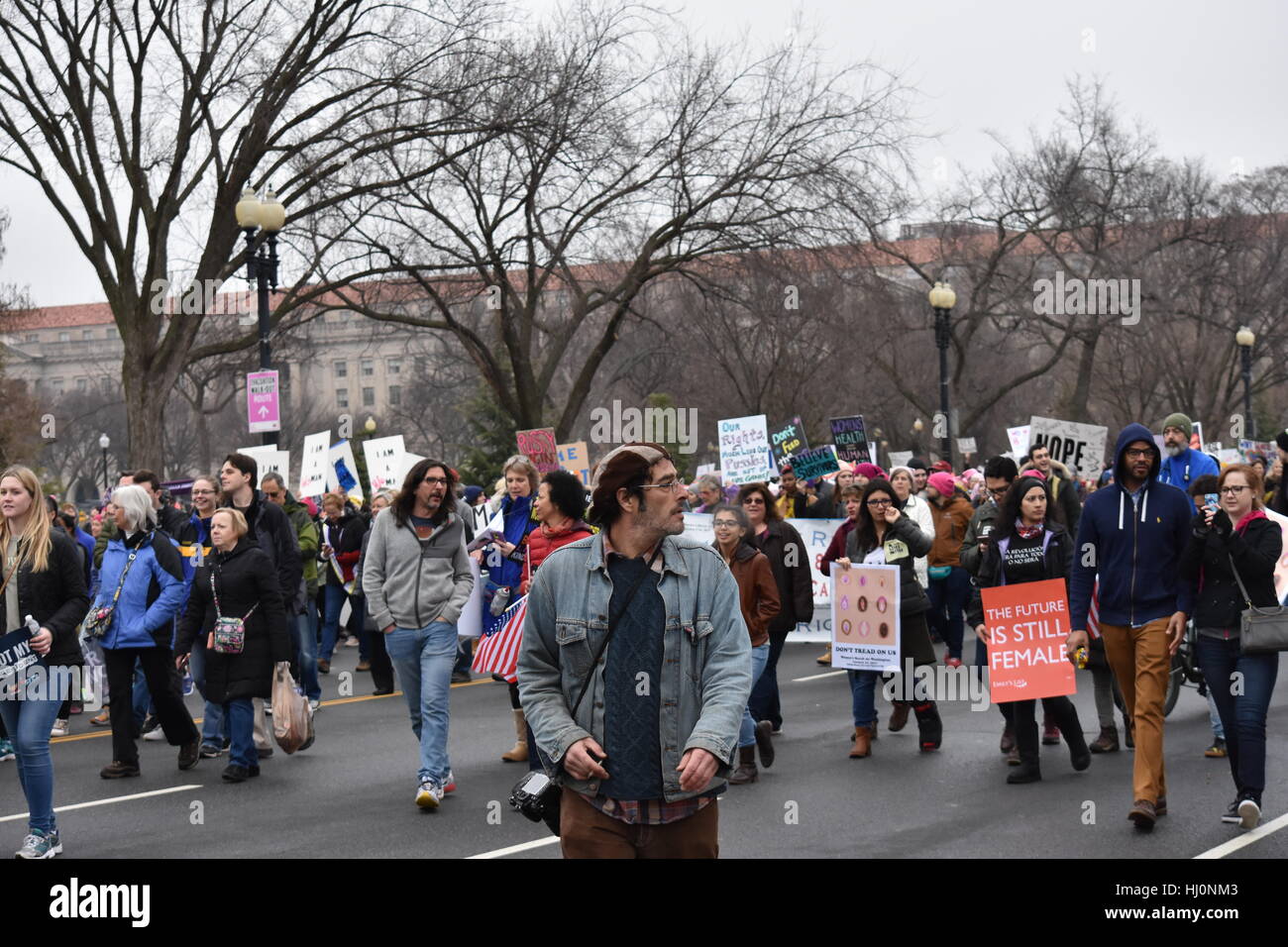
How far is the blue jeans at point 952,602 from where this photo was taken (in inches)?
535

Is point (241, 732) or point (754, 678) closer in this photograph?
point (754, 678)

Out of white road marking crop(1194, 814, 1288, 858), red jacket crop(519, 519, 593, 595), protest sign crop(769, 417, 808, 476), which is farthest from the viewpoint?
protest sign crop(769, 417, 808, 476)

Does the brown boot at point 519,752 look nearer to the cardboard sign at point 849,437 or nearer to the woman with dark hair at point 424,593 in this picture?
the woman with dark hair at point 424,593

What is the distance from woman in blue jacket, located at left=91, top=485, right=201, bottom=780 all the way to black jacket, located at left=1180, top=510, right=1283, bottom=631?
6122 millimetres

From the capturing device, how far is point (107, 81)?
77.0 ft

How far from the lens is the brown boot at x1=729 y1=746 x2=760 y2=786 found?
9.02 metres

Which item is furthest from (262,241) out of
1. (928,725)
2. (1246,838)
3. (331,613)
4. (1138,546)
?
(1246,838)

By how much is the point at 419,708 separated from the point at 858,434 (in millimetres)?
12918

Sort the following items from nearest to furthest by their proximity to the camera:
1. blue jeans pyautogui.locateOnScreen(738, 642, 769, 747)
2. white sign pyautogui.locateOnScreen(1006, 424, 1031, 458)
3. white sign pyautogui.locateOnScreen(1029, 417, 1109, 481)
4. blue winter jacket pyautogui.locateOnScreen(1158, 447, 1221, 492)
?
blue jeans pyautogui.locateOnScreen(738, 642, 769, 747)
blue winter jacket pyautogui.locateOnScreen(1158, 447, 1221, 492)
white sign pyautogui.locateOnScreen(1029, 417, 1109, 481)
white sign pyautogui.locateOnScreen(1006, 424, 1031, 458)

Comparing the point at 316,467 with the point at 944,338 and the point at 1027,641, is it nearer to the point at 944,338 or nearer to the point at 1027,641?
the point at 1027,641

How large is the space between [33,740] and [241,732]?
2.41 meters

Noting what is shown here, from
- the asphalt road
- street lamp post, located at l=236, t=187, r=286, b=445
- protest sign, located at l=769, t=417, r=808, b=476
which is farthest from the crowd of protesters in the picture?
protest sign, located at l=769, t=417, r=808, b=476

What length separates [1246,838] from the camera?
720 cm

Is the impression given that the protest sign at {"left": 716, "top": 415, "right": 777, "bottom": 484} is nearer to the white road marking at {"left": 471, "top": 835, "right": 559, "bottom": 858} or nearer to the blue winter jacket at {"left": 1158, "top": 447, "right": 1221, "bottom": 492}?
the blue winter jacket at {"left": 1158, "top": 447, "right": 1221, "bottom": 492}
